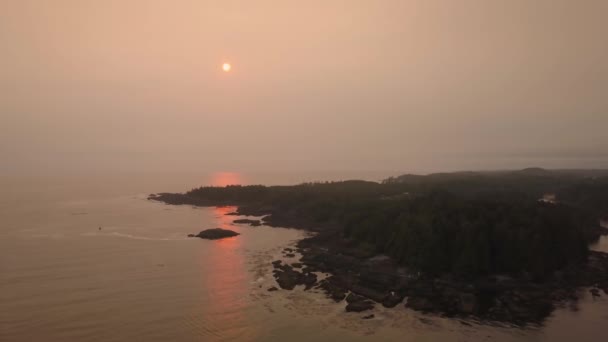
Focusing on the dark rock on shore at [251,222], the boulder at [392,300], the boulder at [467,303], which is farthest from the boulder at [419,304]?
the dark rock on shore at [251,222]

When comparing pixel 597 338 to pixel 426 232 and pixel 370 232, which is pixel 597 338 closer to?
pixel 426 232

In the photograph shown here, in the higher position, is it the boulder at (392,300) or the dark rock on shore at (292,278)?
the dark rock on shore at (292,278)

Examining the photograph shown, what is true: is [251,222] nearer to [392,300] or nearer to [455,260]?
[455,260]

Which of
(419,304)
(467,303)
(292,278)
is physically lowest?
(467,303)

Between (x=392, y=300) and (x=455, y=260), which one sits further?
(x=455, y=260)

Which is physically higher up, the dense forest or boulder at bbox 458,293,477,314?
the dense forest

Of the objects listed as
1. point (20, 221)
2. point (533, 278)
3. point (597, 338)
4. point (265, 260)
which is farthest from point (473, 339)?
point (20, 221)

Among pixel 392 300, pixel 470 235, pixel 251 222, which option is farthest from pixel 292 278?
pixel 251 222

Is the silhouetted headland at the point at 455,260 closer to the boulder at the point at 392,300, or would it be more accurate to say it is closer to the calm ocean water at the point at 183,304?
the boulder at the point at 392,300

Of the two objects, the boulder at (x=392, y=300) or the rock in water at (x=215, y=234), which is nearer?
the boulder at (x=392, y=300)

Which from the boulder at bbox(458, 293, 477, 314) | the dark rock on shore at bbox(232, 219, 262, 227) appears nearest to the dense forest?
the boulder at bbox(458, 293, 477, 314)

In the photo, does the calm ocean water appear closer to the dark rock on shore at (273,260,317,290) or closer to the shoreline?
the dark rock on shore at (273,260,317,290)
